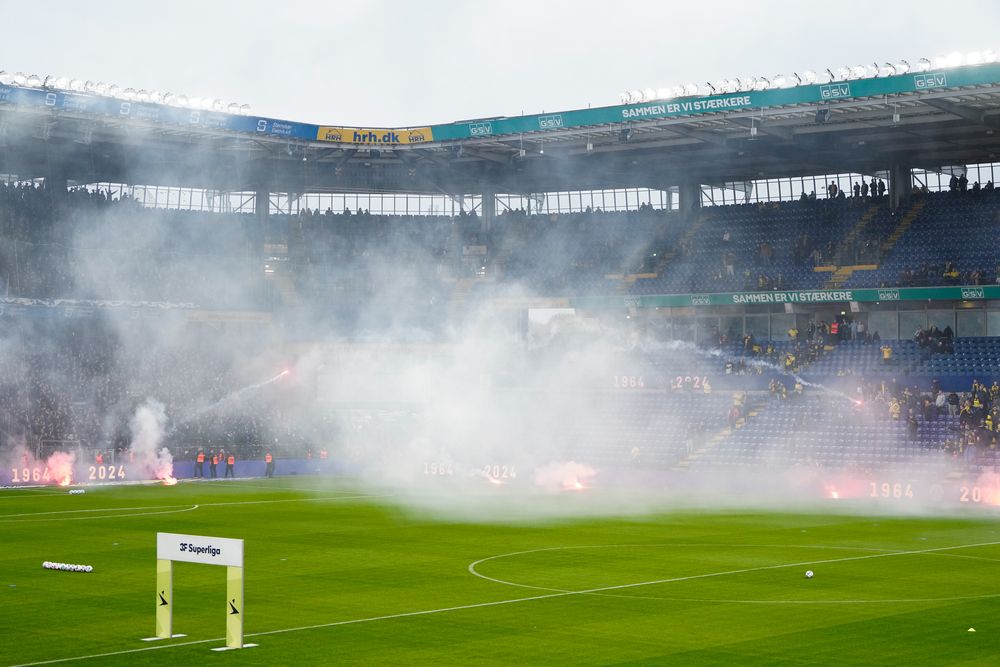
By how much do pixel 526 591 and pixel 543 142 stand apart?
39.3 meters

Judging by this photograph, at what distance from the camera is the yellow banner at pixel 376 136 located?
2336 inches

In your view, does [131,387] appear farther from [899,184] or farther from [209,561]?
[209,561]

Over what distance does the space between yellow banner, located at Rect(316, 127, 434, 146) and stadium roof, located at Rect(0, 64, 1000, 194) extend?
6cm

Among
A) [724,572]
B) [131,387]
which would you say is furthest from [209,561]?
[131,387]

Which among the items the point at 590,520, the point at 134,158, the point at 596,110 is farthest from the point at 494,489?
the point at 134,158

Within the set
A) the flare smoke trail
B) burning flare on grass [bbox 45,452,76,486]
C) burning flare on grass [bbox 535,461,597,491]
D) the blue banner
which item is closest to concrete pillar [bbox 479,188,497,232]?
the blue banner

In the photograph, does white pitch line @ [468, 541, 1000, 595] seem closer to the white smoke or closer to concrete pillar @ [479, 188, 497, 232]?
the white smoke

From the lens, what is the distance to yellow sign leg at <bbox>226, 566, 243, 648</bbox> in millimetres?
14132

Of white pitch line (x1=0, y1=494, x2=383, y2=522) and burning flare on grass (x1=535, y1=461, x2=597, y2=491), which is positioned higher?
burning flare on grass (x1=535, y1=461, x2=597, y2=491)

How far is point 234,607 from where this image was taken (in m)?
14.6

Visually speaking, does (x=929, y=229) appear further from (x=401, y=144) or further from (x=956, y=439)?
(x=401, y=144)

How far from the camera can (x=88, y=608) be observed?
18078mm

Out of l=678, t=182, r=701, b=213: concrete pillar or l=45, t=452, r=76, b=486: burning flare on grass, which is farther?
l=678, t=182, r=701, b=213: concrete pillar

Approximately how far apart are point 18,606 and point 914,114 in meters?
39.8
